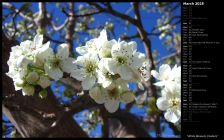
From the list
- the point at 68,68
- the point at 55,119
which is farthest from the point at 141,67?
the point at 55,119

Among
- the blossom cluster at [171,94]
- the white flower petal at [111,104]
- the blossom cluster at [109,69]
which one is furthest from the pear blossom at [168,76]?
the white flower petal at [111,104]

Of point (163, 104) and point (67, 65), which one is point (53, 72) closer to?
point (67, 65)

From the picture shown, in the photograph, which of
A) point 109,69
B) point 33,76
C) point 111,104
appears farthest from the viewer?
point 111,104

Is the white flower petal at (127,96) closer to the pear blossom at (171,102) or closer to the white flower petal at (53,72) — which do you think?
the pear blossom at (171,102)

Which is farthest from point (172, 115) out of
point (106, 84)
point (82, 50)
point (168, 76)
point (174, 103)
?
point (82, 50)

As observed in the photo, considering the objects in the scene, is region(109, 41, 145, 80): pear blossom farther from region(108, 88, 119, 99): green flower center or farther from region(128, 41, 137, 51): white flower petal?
region(108, 88, 119, 99): green flower center

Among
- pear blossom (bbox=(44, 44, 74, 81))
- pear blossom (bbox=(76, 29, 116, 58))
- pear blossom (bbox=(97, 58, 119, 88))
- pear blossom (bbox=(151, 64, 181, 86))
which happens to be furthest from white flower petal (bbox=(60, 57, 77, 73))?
pear blossom (bbox=(151, 64, 181, 86))
